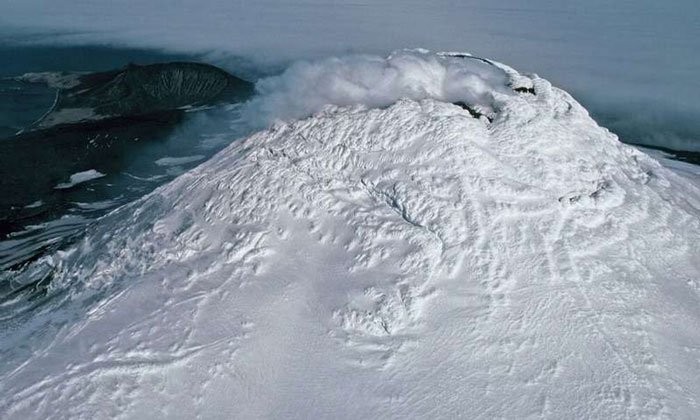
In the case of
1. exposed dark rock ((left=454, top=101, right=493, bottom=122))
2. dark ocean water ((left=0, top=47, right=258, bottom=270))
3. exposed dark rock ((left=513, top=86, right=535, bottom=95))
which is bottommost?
dark ocean water ((left=0, top=47, right=258, bottom=270))

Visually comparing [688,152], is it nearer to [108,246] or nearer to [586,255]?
[586,255]

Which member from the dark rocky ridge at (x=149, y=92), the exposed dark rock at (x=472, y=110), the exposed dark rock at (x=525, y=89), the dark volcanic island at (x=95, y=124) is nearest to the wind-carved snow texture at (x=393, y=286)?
the exposed dark rock at (x=525, y=89)

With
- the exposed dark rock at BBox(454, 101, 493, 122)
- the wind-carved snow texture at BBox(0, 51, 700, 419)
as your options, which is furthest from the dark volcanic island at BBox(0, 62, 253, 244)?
the exposed dark rock at BBox(454, 101, 493, 122)

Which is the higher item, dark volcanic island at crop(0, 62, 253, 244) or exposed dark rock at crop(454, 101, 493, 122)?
exposed dark rock at crop(454, 101, 493, 122)

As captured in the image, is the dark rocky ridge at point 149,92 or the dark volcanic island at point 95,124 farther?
the dark rocky ridge at point 149,92

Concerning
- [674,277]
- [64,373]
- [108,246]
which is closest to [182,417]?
[64,373]

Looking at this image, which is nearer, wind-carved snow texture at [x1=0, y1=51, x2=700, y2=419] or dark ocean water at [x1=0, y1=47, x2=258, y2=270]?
wind-carved snow texture at [x1=0, y1=51, x2=700, y2=419]

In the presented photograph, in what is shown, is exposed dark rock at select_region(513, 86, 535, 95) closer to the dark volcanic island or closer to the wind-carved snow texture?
the wind-carved snow texture

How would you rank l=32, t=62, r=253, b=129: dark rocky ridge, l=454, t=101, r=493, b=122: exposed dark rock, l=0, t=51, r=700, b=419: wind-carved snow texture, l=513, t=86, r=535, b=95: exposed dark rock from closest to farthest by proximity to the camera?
l=0, t=51, r=700, b=419: wind-carved snow texture < l=454, t=101, r=493, b=122: exposed dark rock < l=513, t=86, r=535, b=95: exposed dark rock < l=32, t=62, r=253, b=129: dark rocky ridge

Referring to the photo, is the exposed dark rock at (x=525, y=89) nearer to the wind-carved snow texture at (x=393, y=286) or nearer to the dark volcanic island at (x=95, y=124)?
the wind-carved snow texture at (x=393, y=286)
